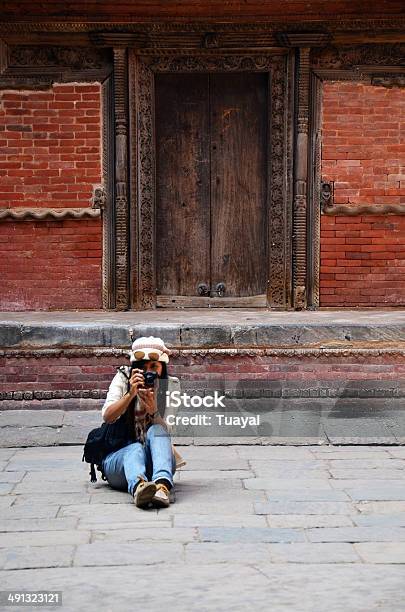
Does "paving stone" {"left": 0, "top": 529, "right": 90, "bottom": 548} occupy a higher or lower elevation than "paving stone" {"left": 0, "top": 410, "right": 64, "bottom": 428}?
higher

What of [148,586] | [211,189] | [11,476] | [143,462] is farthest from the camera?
[211,189]

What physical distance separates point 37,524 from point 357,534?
1.65m

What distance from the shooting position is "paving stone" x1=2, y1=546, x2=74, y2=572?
403cm

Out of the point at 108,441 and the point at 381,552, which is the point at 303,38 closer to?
the point at 108,441

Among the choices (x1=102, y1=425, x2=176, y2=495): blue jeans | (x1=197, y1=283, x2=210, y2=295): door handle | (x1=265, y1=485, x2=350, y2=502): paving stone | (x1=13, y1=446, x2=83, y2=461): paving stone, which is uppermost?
(x1=197, y1=283, x2=210, y2=295): door handle

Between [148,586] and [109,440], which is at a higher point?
[109,440]

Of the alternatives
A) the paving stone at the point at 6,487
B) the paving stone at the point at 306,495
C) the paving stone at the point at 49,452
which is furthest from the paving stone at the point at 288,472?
the paving stone at the point at 6,487

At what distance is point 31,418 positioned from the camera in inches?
300

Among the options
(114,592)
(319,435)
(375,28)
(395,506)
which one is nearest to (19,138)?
(375,28)

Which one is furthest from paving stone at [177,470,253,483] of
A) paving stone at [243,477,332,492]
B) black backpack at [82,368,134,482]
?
black backpack at [82,368,134,482]

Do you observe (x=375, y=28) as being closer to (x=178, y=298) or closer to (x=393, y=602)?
(x=178, y=298)

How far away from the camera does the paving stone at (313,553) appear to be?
4.09m

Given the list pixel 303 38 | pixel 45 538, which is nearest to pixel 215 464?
pixel 45 538

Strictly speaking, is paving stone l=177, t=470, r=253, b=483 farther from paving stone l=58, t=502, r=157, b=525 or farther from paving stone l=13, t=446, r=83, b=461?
paving stone l=13, t=446, r=83, b=461
